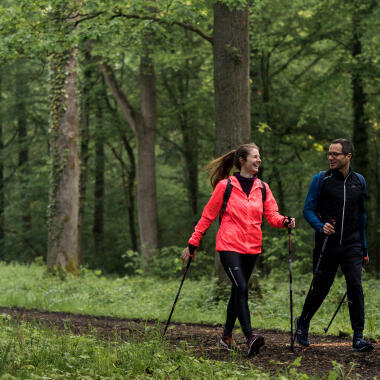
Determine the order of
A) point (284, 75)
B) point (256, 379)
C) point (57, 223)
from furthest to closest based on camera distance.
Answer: point (284, 75) < point (57, 223) < point (256, 379)

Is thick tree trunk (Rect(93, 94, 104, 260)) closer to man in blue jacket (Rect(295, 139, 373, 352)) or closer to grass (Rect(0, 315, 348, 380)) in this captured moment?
man in blue jacket (Rect(295, 139, 373, 352))

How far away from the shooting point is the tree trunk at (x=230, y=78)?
1022 centimetres

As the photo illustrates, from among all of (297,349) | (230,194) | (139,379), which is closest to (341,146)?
(230,194)

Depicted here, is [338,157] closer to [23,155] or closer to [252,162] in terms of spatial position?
[252,162]

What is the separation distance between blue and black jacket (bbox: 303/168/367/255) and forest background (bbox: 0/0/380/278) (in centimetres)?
403

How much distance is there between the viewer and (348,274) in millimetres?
6148

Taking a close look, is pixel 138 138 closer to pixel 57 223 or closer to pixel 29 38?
pixel 57 223

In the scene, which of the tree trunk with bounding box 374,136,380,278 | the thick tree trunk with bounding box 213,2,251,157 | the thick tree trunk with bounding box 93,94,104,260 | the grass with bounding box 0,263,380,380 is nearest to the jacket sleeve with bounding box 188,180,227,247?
the grass with bounding box 0,263,380,380

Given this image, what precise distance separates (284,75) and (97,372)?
1913 cm

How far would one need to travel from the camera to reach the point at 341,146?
618cm

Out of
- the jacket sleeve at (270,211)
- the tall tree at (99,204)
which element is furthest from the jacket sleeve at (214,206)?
the tall tree at (99,204)

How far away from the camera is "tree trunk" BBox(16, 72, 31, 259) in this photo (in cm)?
2811

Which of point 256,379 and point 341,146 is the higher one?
point 341,146

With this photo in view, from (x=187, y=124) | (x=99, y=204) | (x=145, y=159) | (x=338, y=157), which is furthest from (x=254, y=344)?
(x=99, y=204)
